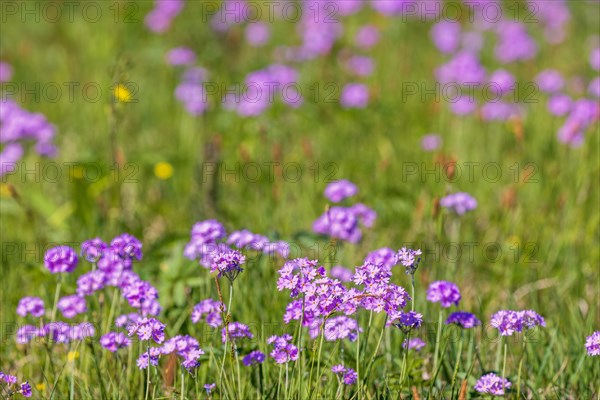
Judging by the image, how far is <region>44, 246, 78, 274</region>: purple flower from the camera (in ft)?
8.79

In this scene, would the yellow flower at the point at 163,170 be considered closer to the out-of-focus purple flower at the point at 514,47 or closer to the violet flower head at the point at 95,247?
the violet flower head at the point at 95,247

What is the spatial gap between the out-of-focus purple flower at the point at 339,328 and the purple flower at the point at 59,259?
87 cm

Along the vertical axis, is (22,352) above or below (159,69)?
below

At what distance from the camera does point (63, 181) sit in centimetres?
471

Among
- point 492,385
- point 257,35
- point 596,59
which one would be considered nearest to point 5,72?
point 257,35

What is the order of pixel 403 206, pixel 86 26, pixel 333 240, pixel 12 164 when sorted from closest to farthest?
pixel 333 240
pixel 403 206
pixel 12 164
pixel 86 26

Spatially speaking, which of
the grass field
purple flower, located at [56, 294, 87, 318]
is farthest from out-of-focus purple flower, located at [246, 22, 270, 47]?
purple flower, located at [56, 294, 87, 318]

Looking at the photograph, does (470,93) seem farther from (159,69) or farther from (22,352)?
(22,352)

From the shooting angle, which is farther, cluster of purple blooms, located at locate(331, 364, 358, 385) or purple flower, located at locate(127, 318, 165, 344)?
cluster of purple blooms, located at locate(331, 364, 358, 385)

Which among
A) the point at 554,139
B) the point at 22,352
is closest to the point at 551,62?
the point at 554,139

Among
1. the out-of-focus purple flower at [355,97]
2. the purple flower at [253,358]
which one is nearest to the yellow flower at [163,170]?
the out-of-focus purple flower at [355,97]

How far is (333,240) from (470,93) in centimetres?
258

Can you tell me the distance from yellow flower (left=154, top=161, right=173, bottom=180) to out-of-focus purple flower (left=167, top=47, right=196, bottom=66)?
1.29 m

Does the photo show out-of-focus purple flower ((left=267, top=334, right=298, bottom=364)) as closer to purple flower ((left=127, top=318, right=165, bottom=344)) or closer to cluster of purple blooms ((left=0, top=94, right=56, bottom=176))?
purple flower ((left=127, top=318, right=165, bottom=344))
